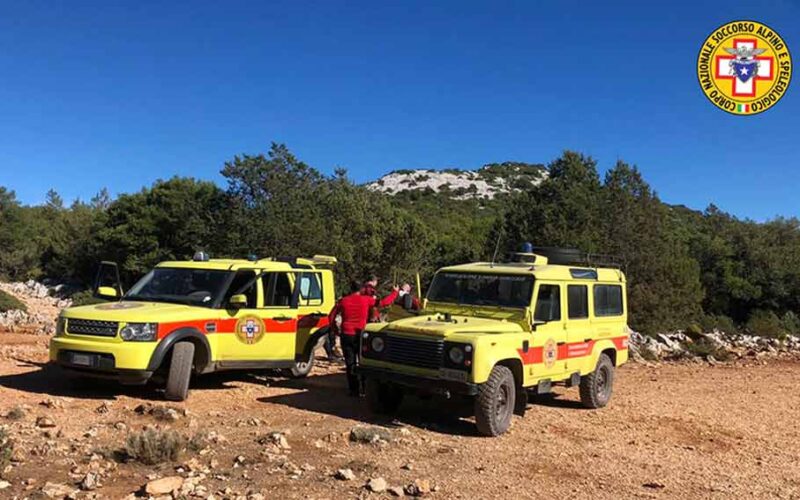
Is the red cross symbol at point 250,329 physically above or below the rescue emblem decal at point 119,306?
below

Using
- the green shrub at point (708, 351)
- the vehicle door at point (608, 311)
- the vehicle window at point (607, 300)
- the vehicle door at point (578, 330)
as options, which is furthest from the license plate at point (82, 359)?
the green shrub at point (708, 351)

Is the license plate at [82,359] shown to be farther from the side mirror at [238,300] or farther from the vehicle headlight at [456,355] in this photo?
the vehicle headlight at [456,355]

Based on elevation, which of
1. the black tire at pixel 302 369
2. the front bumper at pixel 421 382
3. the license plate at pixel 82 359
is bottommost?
the black tire at pixel 302 369

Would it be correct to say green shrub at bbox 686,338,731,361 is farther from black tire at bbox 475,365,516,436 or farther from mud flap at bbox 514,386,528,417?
black tire at bbox 475,365,516,436

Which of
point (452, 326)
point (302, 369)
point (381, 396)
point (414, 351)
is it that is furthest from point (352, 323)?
point (452, 326)

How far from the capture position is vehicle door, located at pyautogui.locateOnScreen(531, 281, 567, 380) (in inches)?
328

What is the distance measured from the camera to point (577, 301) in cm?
939

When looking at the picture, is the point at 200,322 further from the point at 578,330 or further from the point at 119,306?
the point at 578,330

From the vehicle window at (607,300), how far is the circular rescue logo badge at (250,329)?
5022 mm

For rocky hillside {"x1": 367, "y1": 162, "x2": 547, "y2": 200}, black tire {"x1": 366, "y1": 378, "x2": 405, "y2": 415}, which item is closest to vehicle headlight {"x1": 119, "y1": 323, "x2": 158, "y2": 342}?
black tire {"x1": 366, "y1": 378, "x2": 405, "y2": 415}

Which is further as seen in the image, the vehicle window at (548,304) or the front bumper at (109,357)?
the vehicle window at (548,304)

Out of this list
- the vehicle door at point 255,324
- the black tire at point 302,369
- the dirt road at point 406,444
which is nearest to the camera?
the dirt road at point 406,444

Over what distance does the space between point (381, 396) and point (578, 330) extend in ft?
9.90

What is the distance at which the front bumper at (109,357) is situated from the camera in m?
7.98
